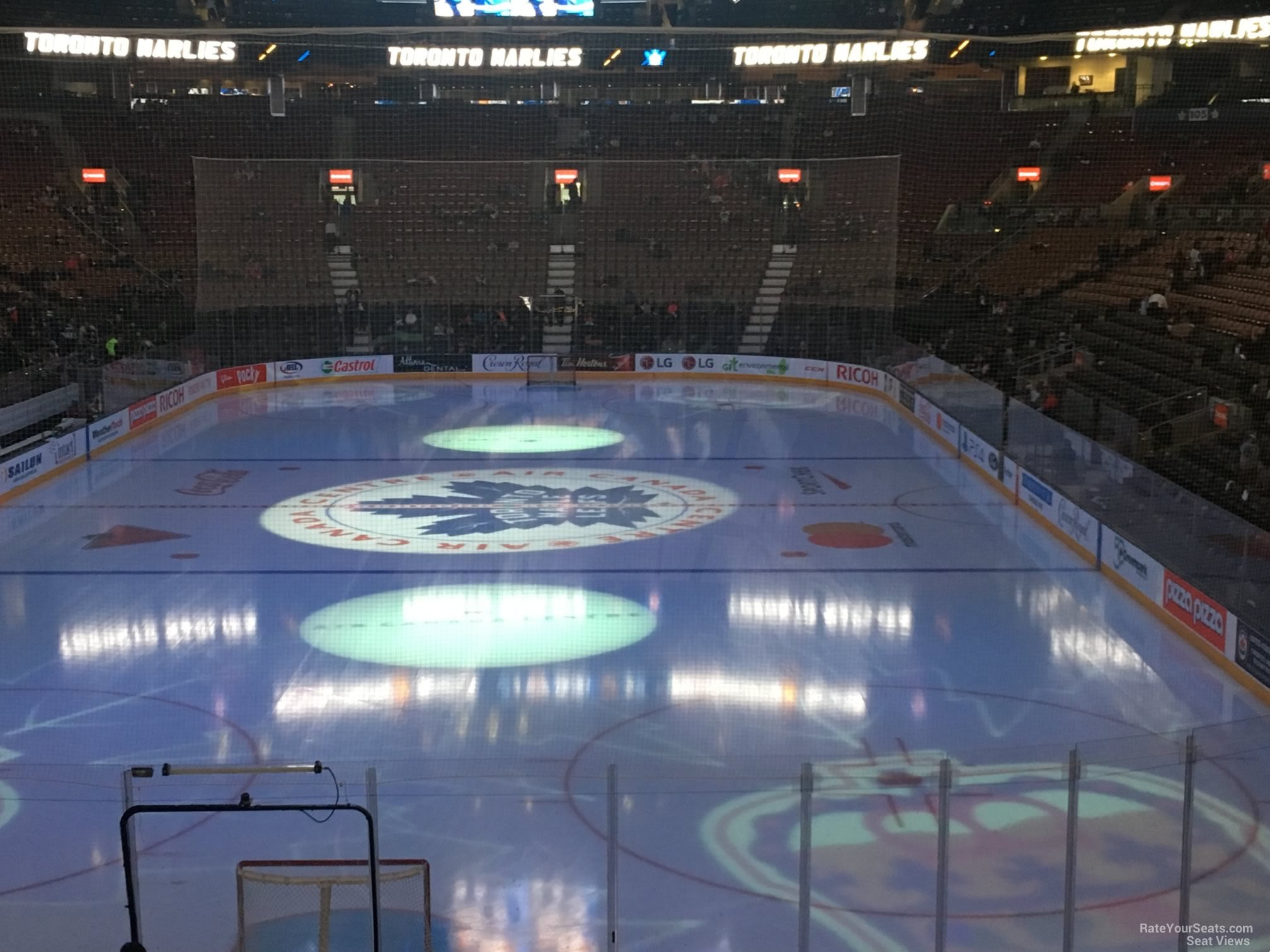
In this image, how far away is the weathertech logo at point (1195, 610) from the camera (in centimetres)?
905

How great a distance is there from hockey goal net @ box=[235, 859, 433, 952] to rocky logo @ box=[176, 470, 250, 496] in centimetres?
1086

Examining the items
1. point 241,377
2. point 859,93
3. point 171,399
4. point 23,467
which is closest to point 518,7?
point 241,377

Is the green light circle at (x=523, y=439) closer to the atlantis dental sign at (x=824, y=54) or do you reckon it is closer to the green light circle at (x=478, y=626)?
the green light circle at (x=478, y=626)

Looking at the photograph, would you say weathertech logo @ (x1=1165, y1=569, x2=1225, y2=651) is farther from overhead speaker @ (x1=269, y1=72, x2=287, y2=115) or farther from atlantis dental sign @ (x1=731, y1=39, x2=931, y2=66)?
atlantis dental sign @ (x1=731, y1=39, x2=931, y2=66)

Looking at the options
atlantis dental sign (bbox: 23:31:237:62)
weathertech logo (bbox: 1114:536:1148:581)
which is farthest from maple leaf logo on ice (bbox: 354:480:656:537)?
atlantis dental sign (bbox: 23:31:237:62)

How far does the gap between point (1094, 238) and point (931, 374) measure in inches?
175

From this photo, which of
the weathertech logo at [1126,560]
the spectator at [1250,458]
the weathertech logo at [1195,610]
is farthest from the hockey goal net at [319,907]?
the spectator at [1250,458]

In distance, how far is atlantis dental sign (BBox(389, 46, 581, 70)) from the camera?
2756 centimetres

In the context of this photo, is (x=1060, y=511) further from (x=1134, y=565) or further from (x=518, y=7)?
(x=518, y=7)

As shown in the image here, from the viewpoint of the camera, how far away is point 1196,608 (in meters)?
9.48

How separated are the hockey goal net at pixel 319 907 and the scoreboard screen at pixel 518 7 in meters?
23.2

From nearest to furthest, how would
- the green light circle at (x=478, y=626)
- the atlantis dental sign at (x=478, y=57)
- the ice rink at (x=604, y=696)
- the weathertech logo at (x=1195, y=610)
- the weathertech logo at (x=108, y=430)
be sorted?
the ice rink at (x=604, y=696) < the weathertech logo at (x=1195, y=610) < the green light circle at (x=478, y=626) < the weathertech logo at (x=108, y=430) < the atlantis dental sign at (x=478, y=57)

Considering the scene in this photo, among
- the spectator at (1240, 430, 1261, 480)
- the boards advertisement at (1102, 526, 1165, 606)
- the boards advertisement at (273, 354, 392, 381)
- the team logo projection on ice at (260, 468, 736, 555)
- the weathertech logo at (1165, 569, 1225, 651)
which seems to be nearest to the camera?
the weathertech logo at (1165, 569, 1225, 651)

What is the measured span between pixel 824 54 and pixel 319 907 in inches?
967
